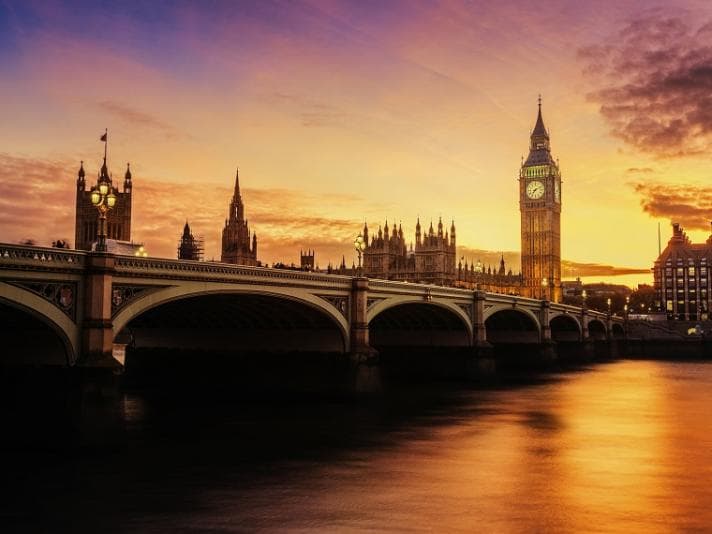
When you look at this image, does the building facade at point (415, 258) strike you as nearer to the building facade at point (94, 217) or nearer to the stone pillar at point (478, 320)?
the building facade at point (94, 217)

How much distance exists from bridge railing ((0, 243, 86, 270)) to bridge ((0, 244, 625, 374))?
0.04 m

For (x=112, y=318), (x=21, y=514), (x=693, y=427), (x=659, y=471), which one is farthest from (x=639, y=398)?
(x=21, y=514)

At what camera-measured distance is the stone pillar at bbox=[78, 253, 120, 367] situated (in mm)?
32594

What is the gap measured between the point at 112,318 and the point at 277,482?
16201 mm

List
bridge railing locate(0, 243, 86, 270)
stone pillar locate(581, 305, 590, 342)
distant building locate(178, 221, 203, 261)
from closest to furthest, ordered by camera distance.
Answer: bridge railing locate(0, 243, 86, 270) < stone pillar locate(581, 305, 590, 342) < distant building locate(178, 221, 203, 261)

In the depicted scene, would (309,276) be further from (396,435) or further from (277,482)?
(277,482)

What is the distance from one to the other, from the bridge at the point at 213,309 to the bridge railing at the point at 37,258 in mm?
41

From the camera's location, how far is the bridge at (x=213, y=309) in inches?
1271

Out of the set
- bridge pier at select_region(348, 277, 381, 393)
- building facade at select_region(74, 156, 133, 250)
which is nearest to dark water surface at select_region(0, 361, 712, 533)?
bridge pier at select_region(348, 277, 381, 393)

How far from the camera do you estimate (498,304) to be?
266 feet

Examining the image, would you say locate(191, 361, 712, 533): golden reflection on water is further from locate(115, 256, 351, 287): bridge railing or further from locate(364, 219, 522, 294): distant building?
locate(364, 219, 522, 294): distant building

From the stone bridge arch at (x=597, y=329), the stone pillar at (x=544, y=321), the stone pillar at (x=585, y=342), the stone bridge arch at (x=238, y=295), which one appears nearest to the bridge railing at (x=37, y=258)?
the stone bridge arch at (x=238, y=295)

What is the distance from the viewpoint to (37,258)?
3097 centimetres

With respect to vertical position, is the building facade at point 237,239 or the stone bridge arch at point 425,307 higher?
the building facade at point 237,239
